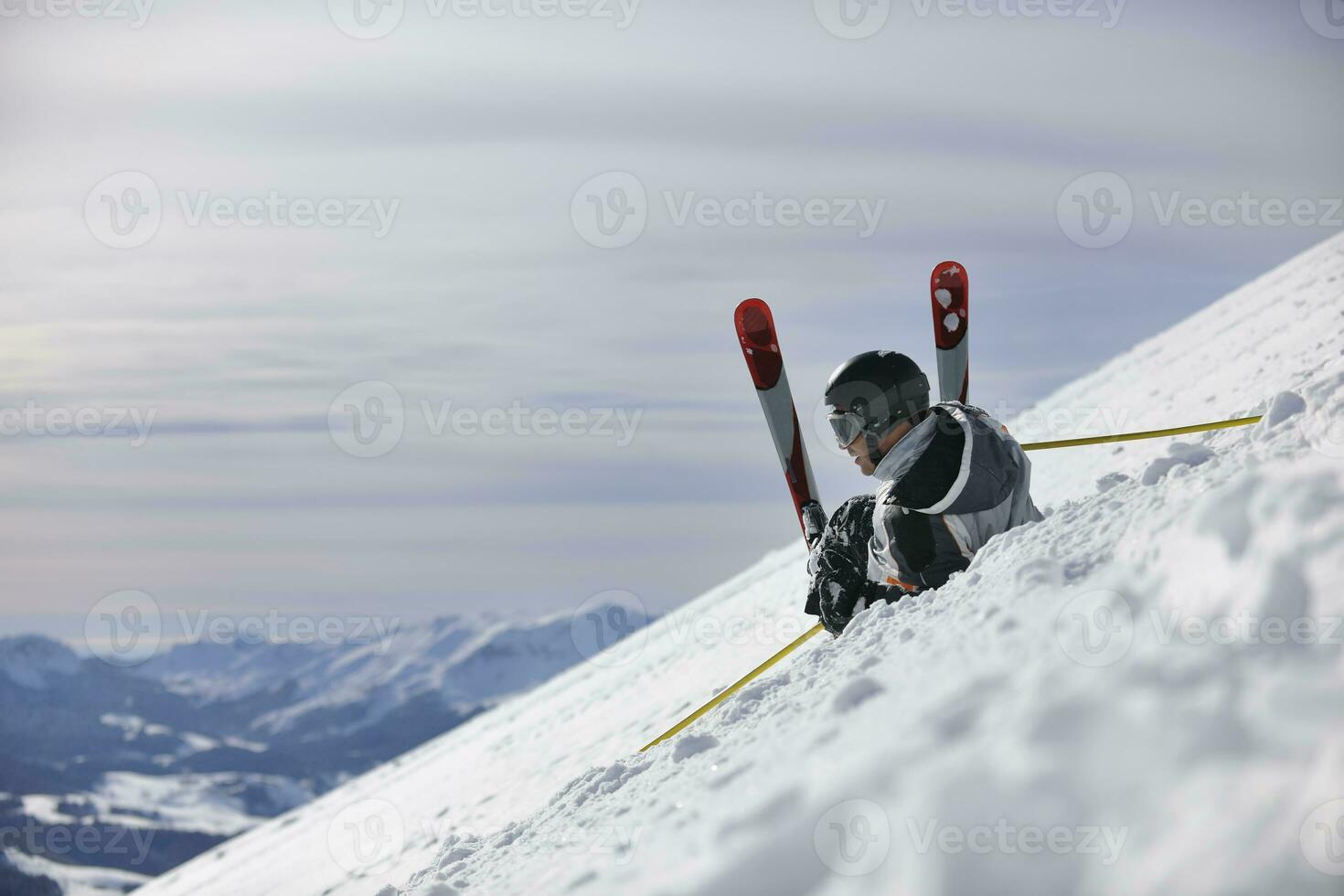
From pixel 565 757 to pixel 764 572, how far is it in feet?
26.2

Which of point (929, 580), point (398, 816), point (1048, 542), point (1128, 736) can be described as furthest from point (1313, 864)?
point (398, 816)

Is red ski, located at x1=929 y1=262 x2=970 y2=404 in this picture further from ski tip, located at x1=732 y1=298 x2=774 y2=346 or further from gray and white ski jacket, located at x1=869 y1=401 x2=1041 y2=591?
gray and white ski jacket, located at x1=869 y1=401 x2=1041 y2=591

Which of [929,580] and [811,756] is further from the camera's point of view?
[929,580]

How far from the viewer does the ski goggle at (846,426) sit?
246 inches

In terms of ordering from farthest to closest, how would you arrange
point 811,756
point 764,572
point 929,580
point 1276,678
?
point 764,572 < point 929,580 < point 811,756 < point 1276,678

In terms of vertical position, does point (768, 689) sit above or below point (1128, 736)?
below

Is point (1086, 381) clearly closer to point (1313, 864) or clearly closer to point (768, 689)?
point (768, 689)

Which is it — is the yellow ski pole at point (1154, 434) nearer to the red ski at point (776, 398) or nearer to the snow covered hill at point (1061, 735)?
the snow covered hill at point (1061, 735)

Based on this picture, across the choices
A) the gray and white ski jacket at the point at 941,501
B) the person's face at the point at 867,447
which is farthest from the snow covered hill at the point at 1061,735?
the person's face at the point at 867,447

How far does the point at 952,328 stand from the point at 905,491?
9.68 ft

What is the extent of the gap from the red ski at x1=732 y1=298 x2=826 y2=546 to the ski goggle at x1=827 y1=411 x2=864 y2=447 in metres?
1.32

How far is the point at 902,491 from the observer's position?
566 centimetres

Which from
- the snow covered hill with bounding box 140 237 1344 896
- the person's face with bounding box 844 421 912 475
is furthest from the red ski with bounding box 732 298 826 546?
the snow covered hill with bounding box 140 237 1344 896

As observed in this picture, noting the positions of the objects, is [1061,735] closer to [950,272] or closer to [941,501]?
[941,501]
